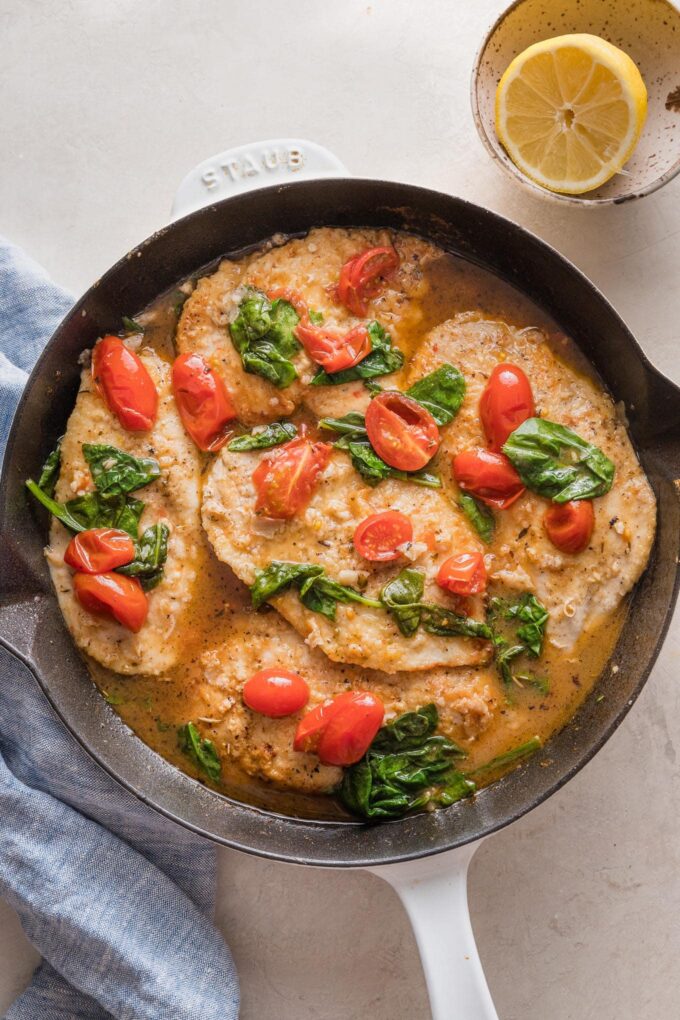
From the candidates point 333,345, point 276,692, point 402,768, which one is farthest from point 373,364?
point 402,768

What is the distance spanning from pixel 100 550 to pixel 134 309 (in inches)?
51.0

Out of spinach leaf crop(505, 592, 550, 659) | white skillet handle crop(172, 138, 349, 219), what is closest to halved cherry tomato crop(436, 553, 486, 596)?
spinach leaf crop(505, 592, 550, 659)

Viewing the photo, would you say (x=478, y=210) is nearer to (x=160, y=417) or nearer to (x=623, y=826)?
(x=160, y=417)

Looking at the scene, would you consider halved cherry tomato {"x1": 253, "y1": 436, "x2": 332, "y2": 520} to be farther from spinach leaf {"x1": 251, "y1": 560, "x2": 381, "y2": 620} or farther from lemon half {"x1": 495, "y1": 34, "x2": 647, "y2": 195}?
lemon half {"x1": 495, "y1": 34, "x2": 647, "y2": 195}

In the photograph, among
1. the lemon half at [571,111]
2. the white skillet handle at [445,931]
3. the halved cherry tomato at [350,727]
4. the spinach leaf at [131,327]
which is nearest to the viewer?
the white skillet handle at [445,931]

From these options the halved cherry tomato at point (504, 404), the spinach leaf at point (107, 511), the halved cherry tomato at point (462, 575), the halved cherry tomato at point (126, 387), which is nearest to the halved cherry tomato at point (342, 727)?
the halved cherry tomato at point (462, 575)

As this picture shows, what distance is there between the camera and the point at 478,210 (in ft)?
14.4

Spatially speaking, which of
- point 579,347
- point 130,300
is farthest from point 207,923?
point 579,347

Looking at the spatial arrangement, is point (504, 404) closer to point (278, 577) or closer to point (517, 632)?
point (517, 632)

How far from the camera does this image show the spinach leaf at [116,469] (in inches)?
180

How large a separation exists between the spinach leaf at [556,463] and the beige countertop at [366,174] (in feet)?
2.77

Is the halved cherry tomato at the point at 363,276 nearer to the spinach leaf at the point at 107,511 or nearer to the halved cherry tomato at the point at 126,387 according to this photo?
the halved cherry tomato at the point at 126,387

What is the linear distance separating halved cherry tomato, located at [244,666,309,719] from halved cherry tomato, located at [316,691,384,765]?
175 mm

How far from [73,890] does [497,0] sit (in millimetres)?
5227
